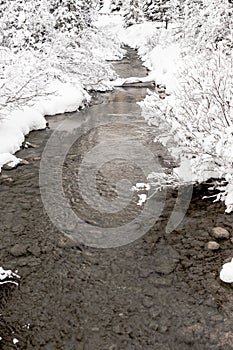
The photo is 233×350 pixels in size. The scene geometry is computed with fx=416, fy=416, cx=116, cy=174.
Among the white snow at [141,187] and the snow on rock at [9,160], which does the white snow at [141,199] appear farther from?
the snow on rock at [9,160]

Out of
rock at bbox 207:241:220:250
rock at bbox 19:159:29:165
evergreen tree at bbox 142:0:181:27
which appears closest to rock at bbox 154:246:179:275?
rock at bbox 207:241:220:250

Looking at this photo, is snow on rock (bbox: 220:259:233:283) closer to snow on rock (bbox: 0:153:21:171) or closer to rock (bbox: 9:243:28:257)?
rock (bbox: 9:243:28:257)

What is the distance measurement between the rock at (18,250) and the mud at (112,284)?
17 mm

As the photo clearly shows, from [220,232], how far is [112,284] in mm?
2451

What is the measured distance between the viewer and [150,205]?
8.73m

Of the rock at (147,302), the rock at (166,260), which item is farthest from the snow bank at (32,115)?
the rock at (147,302)

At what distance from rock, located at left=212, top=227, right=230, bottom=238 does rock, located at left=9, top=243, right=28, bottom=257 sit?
11.3 ft

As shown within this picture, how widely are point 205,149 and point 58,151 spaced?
488cm

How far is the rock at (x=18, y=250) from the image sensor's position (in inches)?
279

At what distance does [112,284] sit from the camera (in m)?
6.41

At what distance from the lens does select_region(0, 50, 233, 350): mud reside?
215 inches

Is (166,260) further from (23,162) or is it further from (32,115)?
(32,115)

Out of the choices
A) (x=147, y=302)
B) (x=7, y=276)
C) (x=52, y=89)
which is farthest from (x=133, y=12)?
(x=147, y=302)

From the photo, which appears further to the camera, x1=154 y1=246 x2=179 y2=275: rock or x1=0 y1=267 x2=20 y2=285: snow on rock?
x1=154 y1=246 x2=179 y2=275: rock
